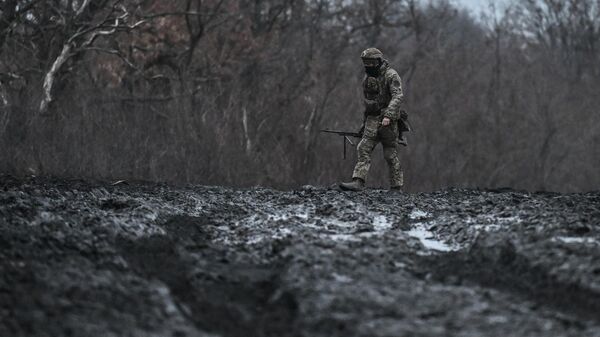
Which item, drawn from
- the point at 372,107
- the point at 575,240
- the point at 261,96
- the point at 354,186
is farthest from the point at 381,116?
the point at 261,96

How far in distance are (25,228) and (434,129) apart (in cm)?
2984

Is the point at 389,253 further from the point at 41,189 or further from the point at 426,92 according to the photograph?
the point at 426,92

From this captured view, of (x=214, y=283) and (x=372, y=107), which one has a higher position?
(x=372, y=107)

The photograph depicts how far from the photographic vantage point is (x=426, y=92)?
40219mm

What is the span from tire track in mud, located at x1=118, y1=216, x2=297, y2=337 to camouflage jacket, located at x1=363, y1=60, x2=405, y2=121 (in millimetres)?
5512

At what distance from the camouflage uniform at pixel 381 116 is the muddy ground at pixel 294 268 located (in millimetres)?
2609

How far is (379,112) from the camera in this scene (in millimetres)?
15492

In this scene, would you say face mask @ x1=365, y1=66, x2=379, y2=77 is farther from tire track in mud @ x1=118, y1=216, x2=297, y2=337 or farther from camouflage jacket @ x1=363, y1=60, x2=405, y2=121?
tire track in mud @ x1=118, y1=216, x2=297, y2=337

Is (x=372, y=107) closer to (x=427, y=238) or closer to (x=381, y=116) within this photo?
(x=381, y=116)

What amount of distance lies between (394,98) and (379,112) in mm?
555

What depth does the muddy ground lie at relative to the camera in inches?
249

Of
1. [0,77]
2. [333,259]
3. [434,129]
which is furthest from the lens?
[434,129]

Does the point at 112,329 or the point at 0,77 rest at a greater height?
the point at 0,77

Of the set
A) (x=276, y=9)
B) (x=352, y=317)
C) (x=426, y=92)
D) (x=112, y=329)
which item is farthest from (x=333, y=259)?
(x=426, y=92)
